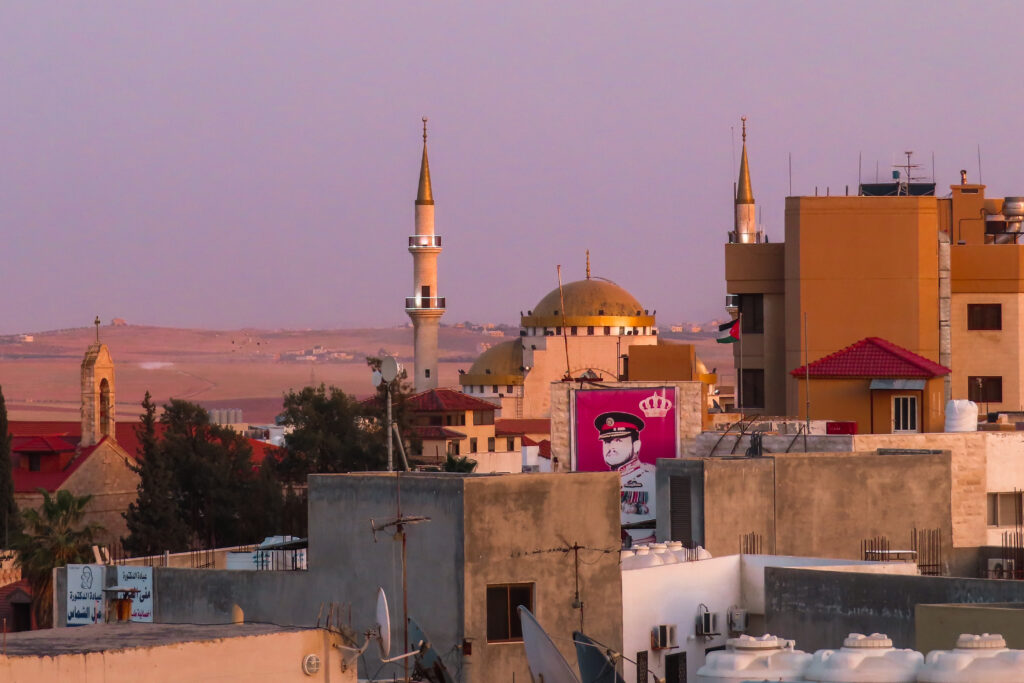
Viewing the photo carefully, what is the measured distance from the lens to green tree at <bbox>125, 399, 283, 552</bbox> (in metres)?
57.7

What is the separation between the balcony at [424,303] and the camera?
323 ft

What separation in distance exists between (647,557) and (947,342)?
25.2m

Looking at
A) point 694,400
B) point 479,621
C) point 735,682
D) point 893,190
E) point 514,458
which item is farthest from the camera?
point 514,458

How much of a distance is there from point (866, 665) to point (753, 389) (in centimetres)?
3346

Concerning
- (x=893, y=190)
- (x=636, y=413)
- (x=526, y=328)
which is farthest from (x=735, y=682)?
(x=526, y=328)

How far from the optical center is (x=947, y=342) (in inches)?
1800

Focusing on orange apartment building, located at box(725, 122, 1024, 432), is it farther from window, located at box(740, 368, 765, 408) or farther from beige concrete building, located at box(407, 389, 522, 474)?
beige concrete building, located at box(407, 389, 522, 474)

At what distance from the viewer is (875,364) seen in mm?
38844

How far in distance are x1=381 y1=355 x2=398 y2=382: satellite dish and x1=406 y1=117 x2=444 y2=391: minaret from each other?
7618cm

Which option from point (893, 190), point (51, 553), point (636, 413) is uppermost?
point (893, 190)

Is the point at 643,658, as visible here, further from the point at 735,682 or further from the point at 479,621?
the point at 735,682

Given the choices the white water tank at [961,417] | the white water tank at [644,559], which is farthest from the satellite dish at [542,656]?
the white water tank at [961,417]

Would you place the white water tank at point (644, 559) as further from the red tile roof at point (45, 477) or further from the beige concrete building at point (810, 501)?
the red tile roof at point (45, 477)

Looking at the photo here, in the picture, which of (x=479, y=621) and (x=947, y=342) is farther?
(x=947, y=342)
